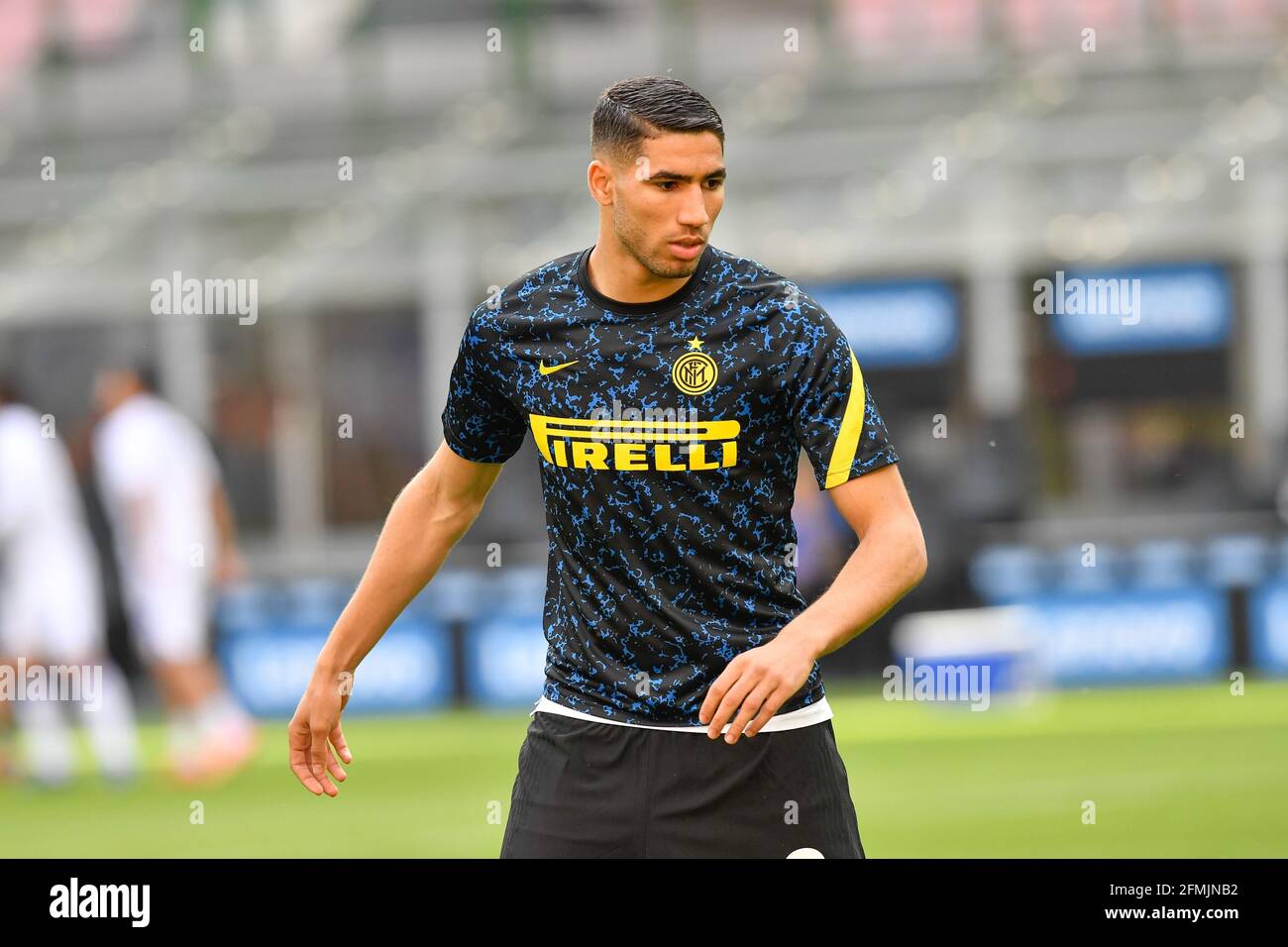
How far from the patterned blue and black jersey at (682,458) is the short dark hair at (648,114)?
0.95 ft

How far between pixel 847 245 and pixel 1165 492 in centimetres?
365

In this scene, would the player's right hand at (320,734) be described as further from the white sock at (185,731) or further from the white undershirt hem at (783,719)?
the white sock at (185,731)

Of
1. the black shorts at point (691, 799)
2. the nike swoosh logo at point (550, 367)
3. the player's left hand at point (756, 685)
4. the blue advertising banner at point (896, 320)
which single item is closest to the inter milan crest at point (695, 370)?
the nike swoosh logo at point (550, 367)

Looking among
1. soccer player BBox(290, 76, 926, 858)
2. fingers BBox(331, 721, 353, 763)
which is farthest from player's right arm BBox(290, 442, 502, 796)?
soccer player BBox(290, 76, 926, 858)

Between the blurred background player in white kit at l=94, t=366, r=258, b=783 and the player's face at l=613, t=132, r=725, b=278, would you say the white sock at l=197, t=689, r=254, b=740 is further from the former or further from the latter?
the player's face at l=613, t=132, r=725, b=278

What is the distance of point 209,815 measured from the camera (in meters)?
10.6

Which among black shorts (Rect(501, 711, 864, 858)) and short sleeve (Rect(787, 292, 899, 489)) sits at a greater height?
short sleeve (Rect(787, 292, 899, 489))

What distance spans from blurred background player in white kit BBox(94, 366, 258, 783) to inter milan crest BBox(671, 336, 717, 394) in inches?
316

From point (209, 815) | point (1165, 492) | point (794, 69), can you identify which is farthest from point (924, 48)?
point (209, 815)

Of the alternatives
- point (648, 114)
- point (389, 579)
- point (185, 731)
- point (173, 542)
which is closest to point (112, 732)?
point (185, 731)

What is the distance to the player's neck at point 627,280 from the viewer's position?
4473 millimetres

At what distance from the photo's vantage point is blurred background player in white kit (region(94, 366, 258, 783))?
39.2 ft

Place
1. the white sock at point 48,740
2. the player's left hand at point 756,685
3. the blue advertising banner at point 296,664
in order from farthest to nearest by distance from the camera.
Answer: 1. the blue advertising banner at point 296,664
2. the white sock at point 48,740
3. the player's left hand at point 756,685
